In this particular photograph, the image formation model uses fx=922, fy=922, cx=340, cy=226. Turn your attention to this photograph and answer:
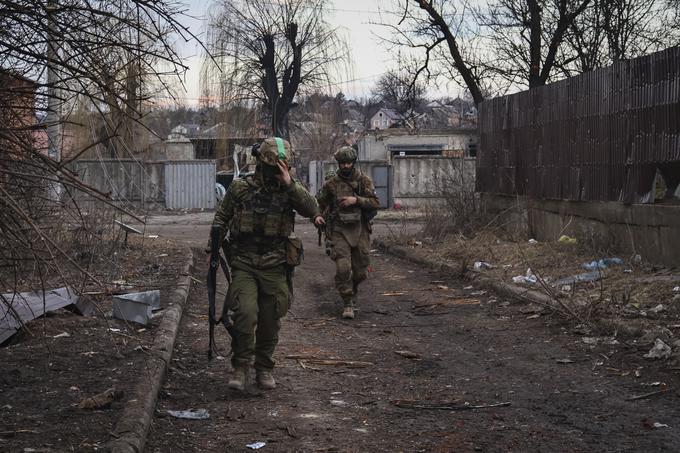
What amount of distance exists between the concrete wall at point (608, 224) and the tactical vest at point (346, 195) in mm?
3541

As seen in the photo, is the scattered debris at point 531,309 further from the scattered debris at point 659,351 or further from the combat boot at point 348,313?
the scattered debris at point 659,351

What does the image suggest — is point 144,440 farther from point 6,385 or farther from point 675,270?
point 675,270

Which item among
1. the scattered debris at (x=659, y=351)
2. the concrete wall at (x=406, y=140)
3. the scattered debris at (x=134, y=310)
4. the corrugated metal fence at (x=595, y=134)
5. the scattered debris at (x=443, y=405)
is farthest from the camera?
the concrete wall at (x=406, y=140)

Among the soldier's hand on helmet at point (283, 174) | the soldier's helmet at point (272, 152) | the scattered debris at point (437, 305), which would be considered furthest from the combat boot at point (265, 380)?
the scattered debris at point (437, 305)

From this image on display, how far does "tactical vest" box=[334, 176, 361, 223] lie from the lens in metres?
10.7

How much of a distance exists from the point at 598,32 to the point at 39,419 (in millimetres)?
16328

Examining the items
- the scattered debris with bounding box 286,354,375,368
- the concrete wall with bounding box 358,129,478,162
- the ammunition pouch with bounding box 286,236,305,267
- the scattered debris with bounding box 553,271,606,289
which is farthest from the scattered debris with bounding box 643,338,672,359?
the concrete wall with bounding box 358,129,478,162

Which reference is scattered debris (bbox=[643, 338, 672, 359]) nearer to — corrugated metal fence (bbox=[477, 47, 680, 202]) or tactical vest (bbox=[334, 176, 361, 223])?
corrugated metal fence (bbox=[477, 47, 680, 202])

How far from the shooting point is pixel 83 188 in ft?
13.6

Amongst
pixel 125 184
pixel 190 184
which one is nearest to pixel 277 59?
pixel 190 184

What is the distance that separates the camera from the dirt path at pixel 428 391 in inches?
211

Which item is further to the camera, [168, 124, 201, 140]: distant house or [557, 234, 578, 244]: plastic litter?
[168, 124, 201, 140]: distant house

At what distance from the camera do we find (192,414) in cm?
606

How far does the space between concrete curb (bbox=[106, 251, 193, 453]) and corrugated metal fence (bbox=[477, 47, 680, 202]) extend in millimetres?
Result: 6025
